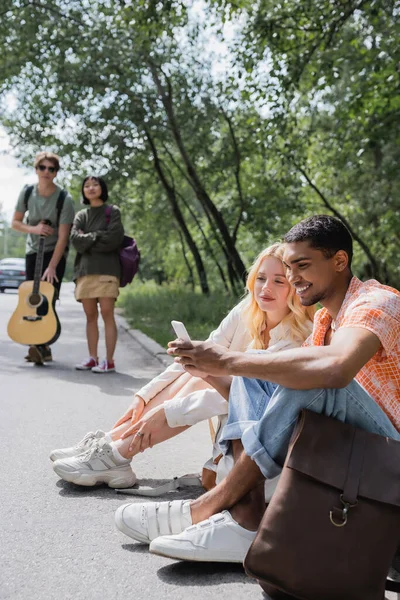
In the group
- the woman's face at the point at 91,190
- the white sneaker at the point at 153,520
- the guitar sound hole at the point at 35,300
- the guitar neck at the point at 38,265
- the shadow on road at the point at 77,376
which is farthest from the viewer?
the guitar sound hole at the point at 35,300

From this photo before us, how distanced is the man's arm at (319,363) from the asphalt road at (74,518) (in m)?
0.81

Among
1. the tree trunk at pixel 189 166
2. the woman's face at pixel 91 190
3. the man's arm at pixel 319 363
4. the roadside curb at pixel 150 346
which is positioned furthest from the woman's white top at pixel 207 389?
the tree trunk at pixel 189 166

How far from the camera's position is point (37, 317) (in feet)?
29.8

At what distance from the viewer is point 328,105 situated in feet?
76.6

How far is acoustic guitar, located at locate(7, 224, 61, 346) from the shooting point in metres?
9.02

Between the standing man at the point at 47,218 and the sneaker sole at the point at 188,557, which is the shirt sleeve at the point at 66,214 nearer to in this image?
the standing man at the point at 47,218

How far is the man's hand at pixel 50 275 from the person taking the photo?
9.04 metres

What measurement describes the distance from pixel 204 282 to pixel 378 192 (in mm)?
5648

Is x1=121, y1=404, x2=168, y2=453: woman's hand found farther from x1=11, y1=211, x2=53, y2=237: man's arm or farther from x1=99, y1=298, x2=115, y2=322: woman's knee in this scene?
x1=11, y1=211, x2=53, y2=237: man's arm

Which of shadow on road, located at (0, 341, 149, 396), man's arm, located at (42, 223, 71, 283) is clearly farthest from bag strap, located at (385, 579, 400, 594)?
man's arm, located at (42, 223, 71, 283)

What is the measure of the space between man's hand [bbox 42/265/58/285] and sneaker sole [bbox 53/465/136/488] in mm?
5037

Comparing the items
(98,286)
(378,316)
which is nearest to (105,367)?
(98,286)

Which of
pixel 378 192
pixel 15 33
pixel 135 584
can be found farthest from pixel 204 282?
pixel 135 584

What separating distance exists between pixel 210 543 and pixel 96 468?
1244 millimetres
